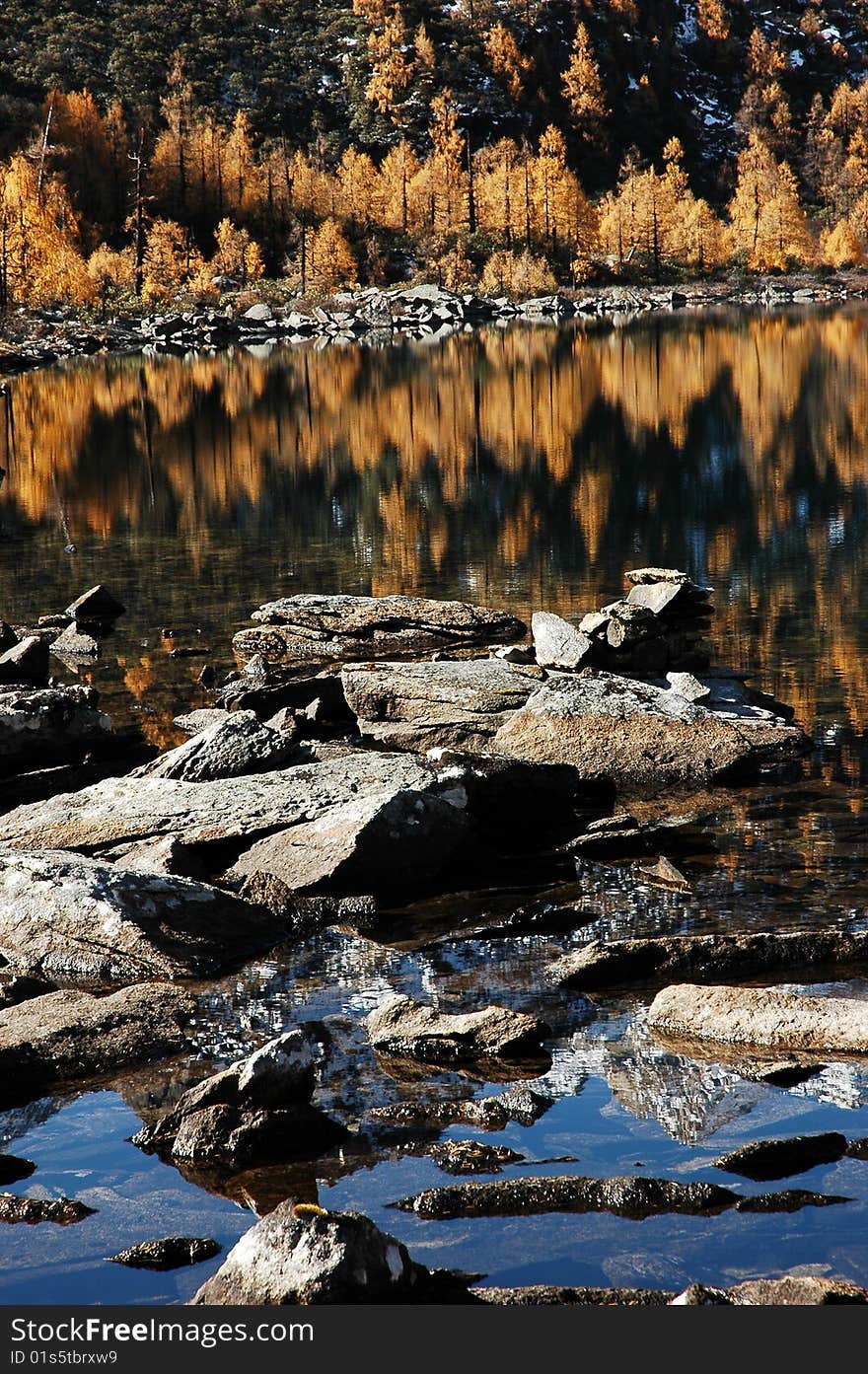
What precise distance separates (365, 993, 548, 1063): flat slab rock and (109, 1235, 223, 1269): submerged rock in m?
2.28

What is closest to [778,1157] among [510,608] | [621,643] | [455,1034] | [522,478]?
[455,1034]

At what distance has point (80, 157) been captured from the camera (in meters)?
170

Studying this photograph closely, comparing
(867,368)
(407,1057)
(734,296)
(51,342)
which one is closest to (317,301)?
(51,342)

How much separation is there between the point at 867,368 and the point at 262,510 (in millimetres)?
34426

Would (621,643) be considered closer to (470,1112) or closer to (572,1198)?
(470,1112)

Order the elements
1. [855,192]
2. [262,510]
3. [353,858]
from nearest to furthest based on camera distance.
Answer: [353,858] < [262,510] < [855,192]

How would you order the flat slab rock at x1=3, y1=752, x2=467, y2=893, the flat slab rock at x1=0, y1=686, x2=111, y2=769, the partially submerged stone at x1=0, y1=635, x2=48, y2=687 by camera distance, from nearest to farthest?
the flat slab rock at x1=3, y1=752, x2=467, y2=893 → the flat slab rock at x1=0, y1=686, x2=111, y2=769 → the partially submerged stone at x1=0, y1=635, x2=48, y2=687

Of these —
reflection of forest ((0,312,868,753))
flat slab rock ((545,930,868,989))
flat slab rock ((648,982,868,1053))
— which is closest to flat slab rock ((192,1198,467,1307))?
flat slab rock ((648,982,868,1053))

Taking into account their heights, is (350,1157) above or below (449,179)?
below

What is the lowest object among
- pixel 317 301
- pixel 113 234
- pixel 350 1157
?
pixel 350 1157

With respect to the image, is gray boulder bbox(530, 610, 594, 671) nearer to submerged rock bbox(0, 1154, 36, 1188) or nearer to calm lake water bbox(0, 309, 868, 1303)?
calm lake water bbox(0, 309, 868, 1303)

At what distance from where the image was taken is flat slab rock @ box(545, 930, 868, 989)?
10125 mm

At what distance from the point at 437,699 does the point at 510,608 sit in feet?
22.7
